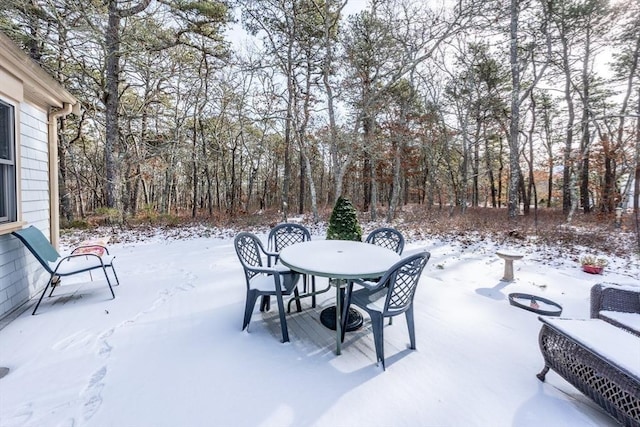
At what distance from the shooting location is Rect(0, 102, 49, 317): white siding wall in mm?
2699

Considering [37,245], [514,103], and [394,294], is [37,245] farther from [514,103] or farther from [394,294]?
[514,103]

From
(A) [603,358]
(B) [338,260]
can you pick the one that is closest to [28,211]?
(B) [338,260]

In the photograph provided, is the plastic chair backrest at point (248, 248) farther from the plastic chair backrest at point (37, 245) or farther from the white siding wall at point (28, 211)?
the white siding wall at point (28, 211)

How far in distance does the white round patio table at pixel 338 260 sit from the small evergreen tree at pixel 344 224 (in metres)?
1.62

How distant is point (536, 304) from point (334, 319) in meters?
2.32

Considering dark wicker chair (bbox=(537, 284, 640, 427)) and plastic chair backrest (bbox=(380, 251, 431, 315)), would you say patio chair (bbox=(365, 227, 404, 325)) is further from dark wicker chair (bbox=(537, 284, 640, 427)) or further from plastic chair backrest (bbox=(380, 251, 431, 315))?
dark wicker chair (bbox=(537, 284, 640, 427))

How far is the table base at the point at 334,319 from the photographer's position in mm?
2525

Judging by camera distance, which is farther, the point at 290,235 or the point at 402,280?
the point at 290,235

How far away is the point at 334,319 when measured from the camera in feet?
8.68

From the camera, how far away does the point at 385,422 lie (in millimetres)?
1553

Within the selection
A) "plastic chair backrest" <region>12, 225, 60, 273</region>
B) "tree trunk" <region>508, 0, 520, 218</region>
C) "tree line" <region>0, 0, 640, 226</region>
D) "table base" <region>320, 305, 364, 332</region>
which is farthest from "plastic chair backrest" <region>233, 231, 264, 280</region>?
"tree trunk" <region>508, 0, 520, 218</region>

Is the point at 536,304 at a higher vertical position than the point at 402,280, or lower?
lower

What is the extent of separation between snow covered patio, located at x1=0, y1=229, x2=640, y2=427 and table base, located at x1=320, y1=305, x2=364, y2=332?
0.07m

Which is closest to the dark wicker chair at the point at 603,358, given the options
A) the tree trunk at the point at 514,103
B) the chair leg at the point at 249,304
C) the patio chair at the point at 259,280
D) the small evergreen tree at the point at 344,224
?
the patio chair at the point at 259,280
